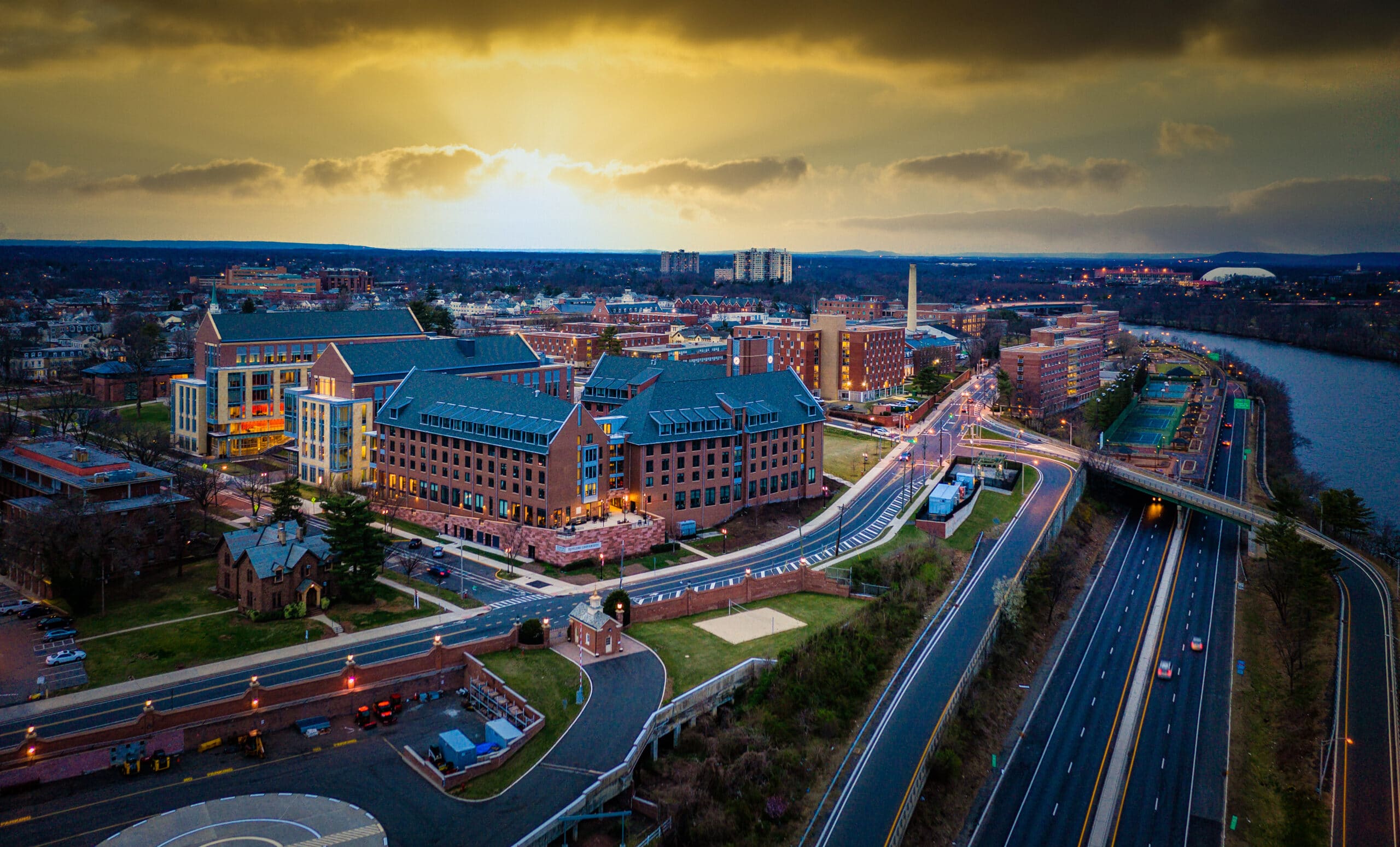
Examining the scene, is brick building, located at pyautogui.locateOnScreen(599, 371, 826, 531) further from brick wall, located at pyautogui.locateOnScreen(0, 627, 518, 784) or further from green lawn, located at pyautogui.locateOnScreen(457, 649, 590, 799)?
brick wall, located at pyautogui.locateOnScreen(0, 627, 518, 784)

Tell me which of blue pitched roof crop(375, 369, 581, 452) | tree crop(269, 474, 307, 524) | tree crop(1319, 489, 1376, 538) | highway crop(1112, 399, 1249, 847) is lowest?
highway crop(1112, 399, 1249, 847)

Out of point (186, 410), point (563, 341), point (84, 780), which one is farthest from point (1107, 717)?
point (563, 341)

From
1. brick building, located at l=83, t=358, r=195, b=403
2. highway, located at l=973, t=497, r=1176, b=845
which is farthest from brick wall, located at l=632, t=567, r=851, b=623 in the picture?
brick building, located at l=83, t=358, r=195, b=403

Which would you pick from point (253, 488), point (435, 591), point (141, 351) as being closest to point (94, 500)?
point (253, 488)

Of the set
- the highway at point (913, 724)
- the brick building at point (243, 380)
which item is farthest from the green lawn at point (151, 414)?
the highway at point (913, 724)

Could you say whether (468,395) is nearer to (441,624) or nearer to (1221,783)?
(441,624)
